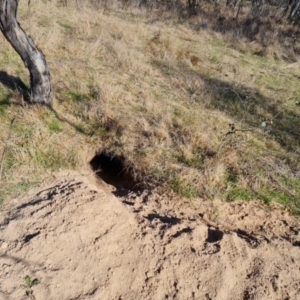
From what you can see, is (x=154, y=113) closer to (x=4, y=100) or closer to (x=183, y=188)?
(x=183, y=188)

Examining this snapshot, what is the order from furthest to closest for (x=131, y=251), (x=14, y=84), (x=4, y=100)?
(x=14, y=84) → (x=4, y=100) → (x=131, y=251)

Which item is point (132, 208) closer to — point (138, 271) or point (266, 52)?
point (138, 271)

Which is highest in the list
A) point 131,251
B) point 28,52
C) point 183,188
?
point 28,52

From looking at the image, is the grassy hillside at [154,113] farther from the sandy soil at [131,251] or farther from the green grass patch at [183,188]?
the sandy soil at [131,251]

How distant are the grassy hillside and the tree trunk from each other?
0.24 m

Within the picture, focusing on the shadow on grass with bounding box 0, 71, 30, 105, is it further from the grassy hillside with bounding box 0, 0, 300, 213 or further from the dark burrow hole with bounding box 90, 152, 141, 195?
the dark burrow hole with bounding box 90, 152, 141, 195

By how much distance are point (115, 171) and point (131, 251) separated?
1589 millimetres

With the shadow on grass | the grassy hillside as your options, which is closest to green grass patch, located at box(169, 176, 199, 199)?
the grassy hillside

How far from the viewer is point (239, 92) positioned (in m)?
6.46

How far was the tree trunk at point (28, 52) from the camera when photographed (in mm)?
3623

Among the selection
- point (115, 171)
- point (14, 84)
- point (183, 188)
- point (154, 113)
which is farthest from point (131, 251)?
point (14, 84)

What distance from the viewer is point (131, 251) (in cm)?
288

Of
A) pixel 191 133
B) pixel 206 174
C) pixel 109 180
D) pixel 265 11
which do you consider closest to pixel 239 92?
pixel 191 133

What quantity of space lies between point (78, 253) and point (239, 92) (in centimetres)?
485
